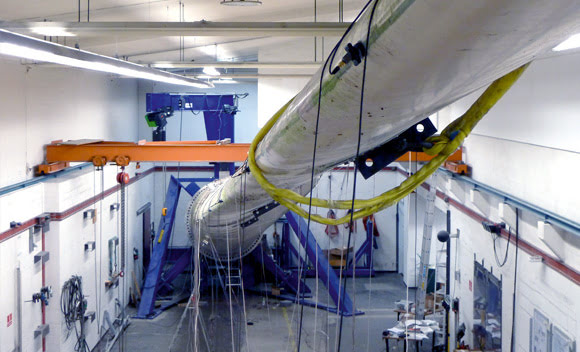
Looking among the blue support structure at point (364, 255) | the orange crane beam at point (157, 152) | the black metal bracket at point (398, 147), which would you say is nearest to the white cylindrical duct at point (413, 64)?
the black metal bracket at point (398, 147)

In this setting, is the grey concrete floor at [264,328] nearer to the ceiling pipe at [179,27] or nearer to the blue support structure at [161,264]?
the blue support structure at [161,264]

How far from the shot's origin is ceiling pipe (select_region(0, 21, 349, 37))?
4.98 m

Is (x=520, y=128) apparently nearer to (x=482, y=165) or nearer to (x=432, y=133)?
(x=482, y=165)

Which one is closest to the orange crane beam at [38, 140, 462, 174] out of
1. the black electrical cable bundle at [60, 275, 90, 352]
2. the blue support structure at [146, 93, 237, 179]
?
the black electrical cable bundle at [60, 275, 90, 352]

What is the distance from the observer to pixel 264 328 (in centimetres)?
1100

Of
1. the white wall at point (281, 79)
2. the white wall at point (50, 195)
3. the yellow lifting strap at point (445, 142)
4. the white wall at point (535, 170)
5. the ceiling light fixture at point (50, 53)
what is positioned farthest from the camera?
the white wall at point (281, 79)

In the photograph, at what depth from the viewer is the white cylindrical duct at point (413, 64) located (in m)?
1.50

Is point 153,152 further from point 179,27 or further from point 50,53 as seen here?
point 50,53

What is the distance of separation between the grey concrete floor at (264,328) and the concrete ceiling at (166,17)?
4.08 meters

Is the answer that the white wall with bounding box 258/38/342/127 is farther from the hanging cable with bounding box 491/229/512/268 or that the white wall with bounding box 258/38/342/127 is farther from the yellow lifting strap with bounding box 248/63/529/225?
the yellow lifting strap with bounding box 248/63/529/225

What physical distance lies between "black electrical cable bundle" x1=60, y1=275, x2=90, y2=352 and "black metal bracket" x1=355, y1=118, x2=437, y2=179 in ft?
23.6

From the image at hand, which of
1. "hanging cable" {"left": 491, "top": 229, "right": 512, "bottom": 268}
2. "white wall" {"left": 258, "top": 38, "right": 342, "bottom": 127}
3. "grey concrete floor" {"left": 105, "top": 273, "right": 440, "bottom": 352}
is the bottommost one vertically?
"grey concrete floor" {"left": 105, "top": 273, "right": 440, "bottom": 352}

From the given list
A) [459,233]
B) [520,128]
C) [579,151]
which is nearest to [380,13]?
[579,151]

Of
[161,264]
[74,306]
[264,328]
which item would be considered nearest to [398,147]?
[74,306]
